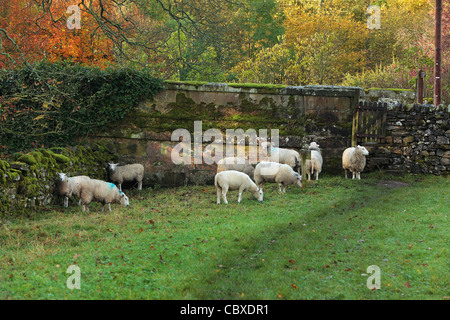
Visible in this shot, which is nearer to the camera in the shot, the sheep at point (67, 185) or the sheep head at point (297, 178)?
the sheep at point (67, 185)

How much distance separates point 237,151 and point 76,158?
19.4 feet

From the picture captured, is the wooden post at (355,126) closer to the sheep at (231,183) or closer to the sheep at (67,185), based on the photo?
the sheep at (231,183)

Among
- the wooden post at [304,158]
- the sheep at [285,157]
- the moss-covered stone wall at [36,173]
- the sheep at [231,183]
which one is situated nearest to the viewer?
the moss-covered stone wall at [36,173]

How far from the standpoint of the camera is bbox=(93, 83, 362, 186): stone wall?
17.8 meters

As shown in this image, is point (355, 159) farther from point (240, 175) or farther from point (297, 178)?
point (240, 175)

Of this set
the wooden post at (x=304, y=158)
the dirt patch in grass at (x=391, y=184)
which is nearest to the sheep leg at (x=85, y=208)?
the wooden post at (x=304, y=158)

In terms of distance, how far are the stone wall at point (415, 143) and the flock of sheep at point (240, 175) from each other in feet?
4.79

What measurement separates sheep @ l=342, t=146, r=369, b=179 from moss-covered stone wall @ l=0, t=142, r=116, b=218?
8743 millimetres

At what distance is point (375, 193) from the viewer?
587 inches

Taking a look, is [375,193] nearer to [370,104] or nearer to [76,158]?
[370,104]

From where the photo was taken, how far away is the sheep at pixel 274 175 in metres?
14.5

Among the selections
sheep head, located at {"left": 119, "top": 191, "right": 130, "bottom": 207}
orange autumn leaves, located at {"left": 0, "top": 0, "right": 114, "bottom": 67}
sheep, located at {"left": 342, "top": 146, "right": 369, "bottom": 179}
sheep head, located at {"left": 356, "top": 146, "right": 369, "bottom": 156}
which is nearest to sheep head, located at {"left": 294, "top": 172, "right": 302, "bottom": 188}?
sheep, located at {"left": 342, "top": 146, "right": 369, "bottom": 179}

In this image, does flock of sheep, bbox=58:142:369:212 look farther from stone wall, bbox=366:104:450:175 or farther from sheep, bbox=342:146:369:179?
stone wall, bbox=366:104:450:175
